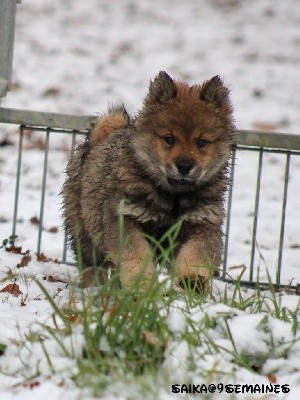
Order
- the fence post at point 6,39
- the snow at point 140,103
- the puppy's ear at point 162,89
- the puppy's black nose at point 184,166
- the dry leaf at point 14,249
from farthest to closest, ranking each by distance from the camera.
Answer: the fence post at point 6,39 → the dry leaf at point 14,249 → the puppy's ear at point 162,89 → the puppy's black nose at point 184,166 → the snow at point 140,103

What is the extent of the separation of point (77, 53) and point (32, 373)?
12860mm

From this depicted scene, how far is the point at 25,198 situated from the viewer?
9.41m

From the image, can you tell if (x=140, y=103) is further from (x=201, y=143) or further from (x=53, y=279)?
(x=201, y=143)

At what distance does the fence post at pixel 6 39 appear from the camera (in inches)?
288

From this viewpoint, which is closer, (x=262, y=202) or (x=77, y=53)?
(x=262, y=202)

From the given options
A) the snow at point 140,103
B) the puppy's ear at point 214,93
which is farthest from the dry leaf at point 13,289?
the puppy's ear at point 214,93

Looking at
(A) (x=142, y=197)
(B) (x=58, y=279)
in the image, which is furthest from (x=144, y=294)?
(B) (x=58, y=279)

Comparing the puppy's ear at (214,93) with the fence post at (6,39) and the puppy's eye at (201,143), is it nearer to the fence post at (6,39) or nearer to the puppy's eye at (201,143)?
the puppy's eye at (201,143)

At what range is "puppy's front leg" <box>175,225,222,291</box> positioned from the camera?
212 inches

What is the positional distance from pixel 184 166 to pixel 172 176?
5.1 inches

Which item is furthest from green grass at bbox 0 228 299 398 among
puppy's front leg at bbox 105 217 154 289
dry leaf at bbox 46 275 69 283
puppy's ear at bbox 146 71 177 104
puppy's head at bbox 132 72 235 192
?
dry leaf at bbox 46 275 69 283

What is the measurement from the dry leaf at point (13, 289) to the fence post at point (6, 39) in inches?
80.0

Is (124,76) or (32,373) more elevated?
(124,76)

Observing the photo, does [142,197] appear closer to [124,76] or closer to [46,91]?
[46,91]
